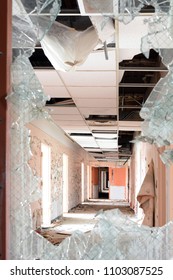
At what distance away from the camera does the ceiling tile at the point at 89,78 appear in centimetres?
365

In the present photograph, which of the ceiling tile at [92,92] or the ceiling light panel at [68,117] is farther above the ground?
the ceiling tile at [92,92]

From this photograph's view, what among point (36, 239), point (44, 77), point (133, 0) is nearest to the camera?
point (36, 239)

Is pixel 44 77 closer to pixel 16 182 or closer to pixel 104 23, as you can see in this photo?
pixel 104 23

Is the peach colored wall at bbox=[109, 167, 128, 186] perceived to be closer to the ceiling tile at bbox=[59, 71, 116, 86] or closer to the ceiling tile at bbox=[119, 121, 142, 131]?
the ceiling tile at bbox=[119, 121, 142, 131]

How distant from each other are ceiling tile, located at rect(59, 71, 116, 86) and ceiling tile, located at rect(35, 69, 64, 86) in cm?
7

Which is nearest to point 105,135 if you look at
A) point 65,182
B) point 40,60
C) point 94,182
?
point 65,182

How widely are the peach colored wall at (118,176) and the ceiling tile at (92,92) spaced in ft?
35.0

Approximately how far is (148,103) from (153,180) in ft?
10.3

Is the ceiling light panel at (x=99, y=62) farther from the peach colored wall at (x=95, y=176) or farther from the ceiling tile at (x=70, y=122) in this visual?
the peach colored wall at (x=95, y=176)

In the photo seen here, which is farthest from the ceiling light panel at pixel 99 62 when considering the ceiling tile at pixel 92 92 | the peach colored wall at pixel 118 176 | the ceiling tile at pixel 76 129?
the peach colored wall at pixel 118 176

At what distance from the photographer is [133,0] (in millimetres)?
1388
